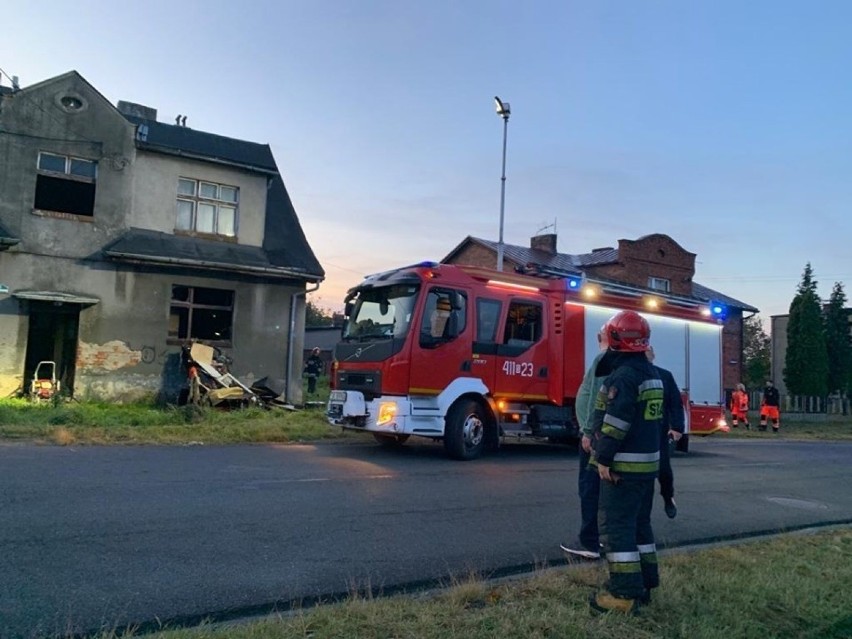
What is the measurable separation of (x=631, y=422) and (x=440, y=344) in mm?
7245

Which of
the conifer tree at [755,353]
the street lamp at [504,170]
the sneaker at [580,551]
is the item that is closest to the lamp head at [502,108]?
the street lamp at [504,170]

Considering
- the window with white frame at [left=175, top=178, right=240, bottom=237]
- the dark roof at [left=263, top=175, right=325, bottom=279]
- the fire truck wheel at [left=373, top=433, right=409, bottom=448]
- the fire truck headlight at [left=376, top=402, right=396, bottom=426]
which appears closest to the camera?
the fire truck headlight at [left=376, top=402, right=396, bottom=426]

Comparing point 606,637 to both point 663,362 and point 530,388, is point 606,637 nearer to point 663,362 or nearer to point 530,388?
point 530,388

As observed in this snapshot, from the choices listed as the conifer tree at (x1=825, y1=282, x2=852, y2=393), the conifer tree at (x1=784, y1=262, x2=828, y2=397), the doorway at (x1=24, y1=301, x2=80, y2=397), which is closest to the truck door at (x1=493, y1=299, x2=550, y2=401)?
the doorway at (x1=24, y1=301, x2=80, y2=397)

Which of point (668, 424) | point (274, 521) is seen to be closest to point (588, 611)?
point (668, 424)

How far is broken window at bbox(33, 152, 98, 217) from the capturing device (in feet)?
56.2

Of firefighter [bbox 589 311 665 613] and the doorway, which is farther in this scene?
the doorway

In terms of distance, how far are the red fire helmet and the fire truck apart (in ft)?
22.2

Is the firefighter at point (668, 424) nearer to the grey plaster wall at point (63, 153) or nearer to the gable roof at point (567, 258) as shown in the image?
the grey plaster wall at point (63, 153)

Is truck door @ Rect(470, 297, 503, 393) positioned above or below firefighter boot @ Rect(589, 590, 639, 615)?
above

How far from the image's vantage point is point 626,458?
454cm

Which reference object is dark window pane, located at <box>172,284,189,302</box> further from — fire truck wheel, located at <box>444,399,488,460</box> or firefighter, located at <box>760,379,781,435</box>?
firefighter, located at <box>760,379,781,435</box>

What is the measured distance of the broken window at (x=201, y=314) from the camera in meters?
18.2

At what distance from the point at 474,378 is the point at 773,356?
129 feet
